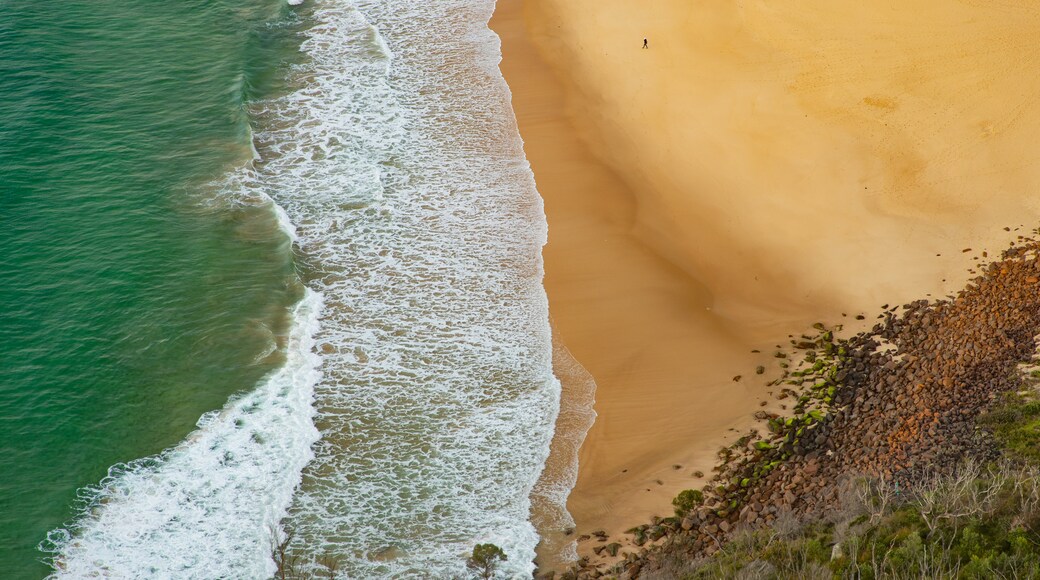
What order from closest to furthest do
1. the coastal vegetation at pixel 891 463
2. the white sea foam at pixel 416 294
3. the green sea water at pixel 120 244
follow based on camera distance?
the coastal vegetation at pixel 891 463, the white sea foam at pixel 416 294, the green sea water at pixel 120 244

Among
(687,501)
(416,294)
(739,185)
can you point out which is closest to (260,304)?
(416,294)

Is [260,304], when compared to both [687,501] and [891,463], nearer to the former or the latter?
[687,501]

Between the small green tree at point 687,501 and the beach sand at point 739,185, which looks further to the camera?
the beach sand at point 739,185

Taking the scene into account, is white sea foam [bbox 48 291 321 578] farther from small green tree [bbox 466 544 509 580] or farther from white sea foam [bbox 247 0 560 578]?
small green tree [bbox 466 544 509 580]

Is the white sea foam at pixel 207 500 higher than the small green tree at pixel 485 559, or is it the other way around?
the small green tree at pixel 485 559

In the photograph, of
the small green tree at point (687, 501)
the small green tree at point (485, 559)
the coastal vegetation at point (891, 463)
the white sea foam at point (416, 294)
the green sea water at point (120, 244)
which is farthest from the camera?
the green sea water at point (120, 244)

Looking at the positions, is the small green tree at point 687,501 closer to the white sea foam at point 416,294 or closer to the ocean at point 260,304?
the ocean at point 260,304

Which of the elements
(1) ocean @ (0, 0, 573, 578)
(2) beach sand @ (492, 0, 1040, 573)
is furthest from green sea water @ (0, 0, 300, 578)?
(2) beach sand @ (492, 0, 1040, 573)

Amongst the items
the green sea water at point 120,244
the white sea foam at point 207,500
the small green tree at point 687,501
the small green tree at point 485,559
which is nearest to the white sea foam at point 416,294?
the small green tree at point 485,559
